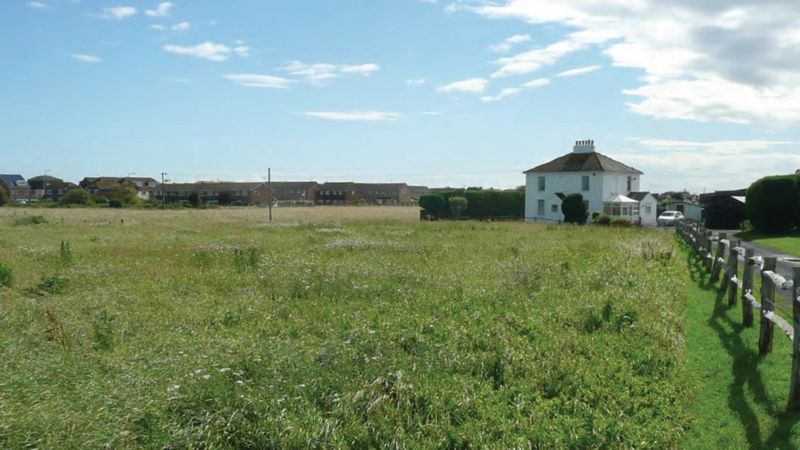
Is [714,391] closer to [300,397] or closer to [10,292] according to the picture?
[300,397]

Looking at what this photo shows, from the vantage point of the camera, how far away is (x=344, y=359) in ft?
28.7

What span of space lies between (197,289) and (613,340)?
10462 millimetres

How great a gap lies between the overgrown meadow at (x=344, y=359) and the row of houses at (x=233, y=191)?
127m

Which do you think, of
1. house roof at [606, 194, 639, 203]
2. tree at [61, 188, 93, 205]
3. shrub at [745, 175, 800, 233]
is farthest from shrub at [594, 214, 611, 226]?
tree at [61, 188, 93, 205]

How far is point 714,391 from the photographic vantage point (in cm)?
891

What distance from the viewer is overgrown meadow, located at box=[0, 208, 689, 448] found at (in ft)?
22.9

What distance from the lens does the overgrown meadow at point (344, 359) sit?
6.98m

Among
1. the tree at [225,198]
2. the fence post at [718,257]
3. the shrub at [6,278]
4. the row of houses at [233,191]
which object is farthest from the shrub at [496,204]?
the tree at [225,198]

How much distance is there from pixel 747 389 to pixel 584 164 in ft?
188

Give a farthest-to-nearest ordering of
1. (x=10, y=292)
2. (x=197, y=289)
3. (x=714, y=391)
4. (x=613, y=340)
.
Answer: (x=197, y=289) → (x=10, y=292) → (x=613, y=340) → (x=714, y=391)

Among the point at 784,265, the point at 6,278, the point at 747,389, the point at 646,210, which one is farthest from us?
the point at 646,210

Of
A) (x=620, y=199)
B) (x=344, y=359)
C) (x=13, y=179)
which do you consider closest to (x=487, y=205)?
(x=620, y=199)

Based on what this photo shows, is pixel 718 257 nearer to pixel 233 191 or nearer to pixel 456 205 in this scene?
pixel 456 205

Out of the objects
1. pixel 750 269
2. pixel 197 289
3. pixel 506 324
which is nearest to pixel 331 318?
pixel 506 324
